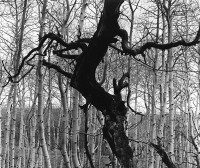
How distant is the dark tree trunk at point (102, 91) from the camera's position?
1.95m

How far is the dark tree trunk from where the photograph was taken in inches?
76.6

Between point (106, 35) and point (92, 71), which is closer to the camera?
point (106, 35)

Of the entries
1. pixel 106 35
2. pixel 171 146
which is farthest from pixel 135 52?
pixel 171 146


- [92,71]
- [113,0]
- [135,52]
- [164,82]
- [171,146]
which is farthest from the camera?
[164,82]

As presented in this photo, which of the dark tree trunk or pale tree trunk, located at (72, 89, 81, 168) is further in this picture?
pale tree trunk, located at (72, 89, 81, 168)

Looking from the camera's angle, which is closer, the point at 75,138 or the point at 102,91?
the point at 102,91

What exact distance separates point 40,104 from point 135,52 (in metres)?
2.65

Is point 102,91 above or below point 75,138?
above

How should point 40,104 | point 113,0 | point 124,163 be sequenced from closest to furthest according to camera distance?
point 113,0
point 124,163
point 40,104

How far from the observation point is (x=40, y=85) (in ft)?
14.0

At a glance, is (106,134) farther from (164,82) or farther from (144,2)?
(144,2)

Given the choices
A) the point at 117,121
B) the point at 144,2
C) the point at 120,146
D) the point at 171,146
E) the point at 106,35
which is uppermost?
the point at 144,2

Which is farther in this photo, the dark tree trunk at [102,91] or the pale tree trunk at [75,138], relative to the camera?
the pale tree trunk at [75,138]

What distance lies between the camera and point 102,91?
2314mm
